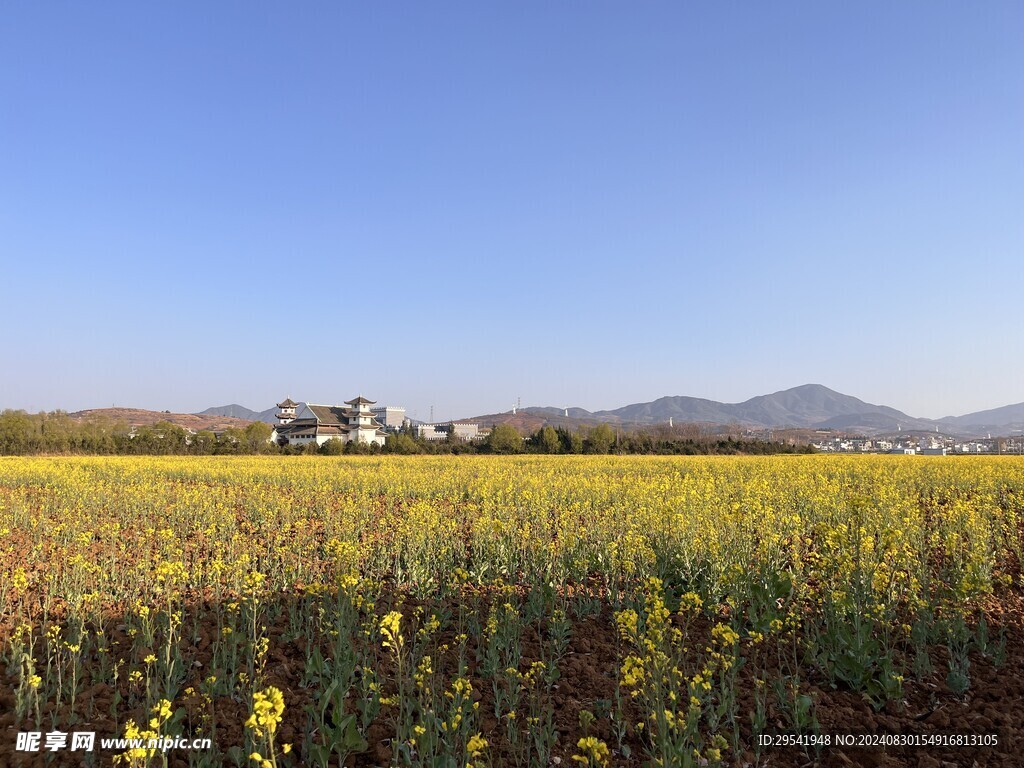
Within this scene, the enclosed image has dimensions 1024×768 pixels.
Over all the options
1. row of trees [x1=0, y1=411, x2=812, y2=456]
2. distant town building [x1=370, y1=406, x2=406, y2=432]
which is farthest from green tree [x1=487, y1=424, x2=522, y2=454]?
distant town building [x1=370, y1=406, x2=406, y2=432]

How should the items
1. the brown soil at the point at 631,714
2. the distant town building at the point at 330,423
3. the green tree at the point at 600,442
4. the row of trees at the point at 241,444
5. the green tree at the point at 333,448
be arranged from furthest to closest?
the distant town building at the point at 330,423
the green tree at the point at 600,442
the green tree at the point at 333,448
the row of trees at the point at 241,444
the brown soil at the point at 631,714

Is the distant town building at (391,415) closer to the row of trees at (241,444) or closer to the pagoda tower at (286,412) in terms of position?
the pagoda tower at (286,412)

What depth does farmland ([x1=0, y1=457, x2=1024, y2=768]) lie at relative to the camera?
10.8 ft

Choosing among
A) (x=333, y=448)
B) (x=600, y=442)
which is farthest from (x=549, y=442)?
(x=333, y=448)

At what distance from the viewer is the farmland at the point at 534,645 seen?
3.29 meters

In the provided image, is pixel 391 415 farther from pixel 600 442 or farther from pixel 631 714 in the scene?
pixel 631 714

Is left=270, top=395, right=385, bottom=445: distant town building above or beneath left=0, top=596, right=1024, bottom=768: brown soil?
above

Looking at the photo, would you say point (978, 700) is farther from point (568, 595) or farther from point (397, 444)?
point (397, 444)

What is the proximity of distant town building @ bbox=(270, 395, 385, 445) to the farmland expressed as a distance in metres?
57.0

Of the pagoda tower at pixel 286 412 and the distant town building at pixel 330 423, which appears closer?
the distant town building at pixel 330 423

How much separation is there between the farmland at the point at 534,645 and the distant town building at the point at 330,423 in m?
57.0

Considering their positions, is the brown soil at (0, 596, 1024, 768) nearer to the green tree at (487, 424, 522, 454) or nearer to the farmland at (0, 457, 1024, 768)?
the farmland at (0, 457, 1024, 768)

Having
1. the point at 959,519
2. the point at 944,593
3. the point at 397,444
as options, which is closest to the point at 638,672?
the point at 944,593

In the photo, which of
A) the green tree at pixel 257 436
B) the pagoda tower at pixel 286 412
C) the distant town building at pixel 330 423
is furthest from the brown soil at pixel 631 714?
the pagoda tower at pixel 286 412
